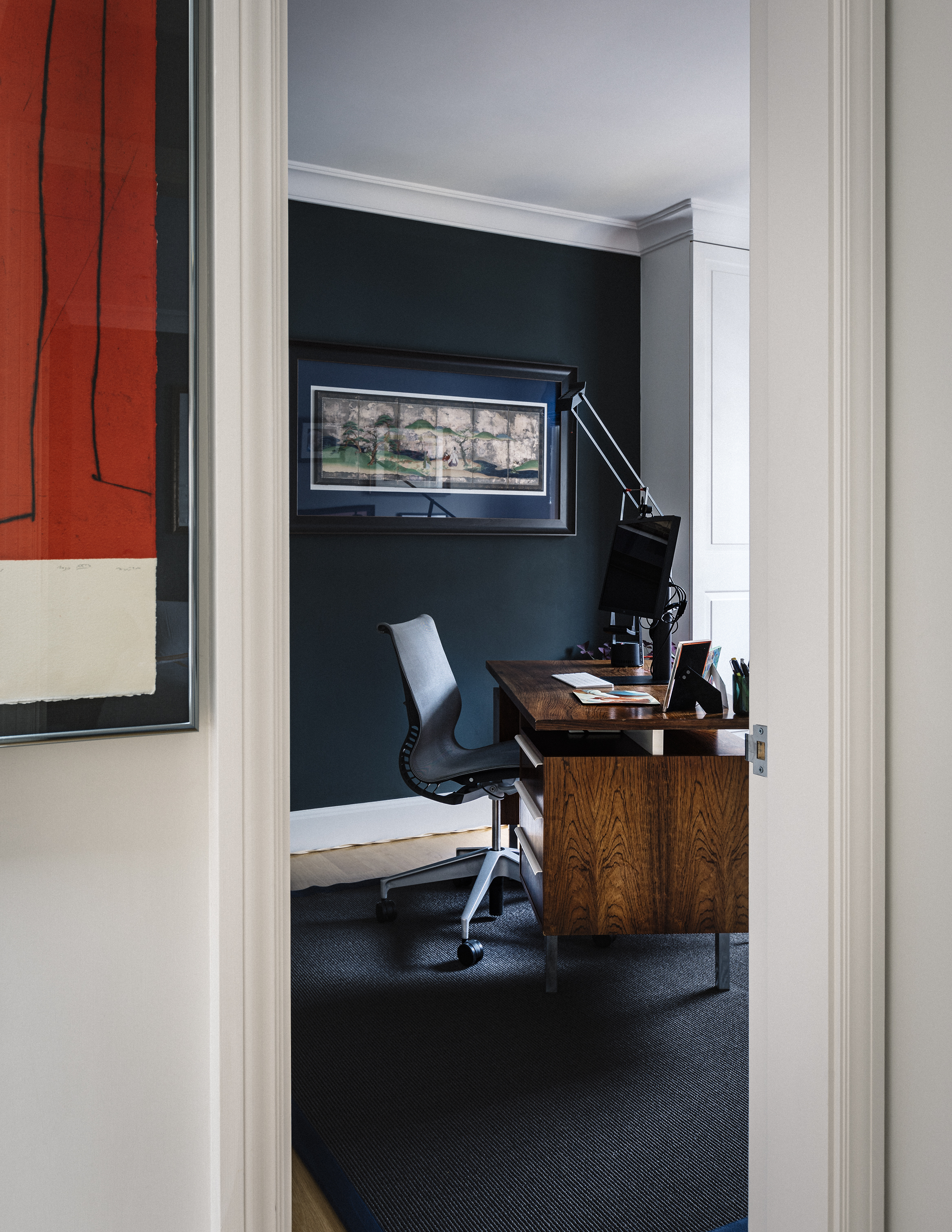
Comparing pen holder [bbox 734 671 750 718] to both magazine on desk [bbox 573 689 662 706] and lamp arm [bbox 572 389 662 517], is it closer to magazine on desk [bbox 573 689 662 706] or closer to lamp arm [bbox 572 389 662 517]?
magazine on desk [bbox 573 689 662 706]

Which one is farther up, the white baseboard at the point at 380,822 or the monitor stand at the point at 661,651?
the monitor stand at the point at 661,651

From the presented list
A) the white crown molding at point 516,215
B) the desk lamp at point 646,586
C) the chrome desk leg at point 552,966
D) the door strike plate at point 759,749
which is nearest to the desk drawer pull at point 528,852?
the chrome desk leg at point 552,966

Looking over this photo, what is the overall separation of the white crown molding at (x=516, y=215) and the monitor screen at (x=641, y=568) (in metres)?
1.69

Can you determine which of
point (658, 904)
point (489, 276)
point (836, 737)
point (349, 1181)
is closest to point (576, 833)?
point (658, 904)

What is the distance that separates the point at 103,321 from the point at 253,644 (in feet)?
1.22

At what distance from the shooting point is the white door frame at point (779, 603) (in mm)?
968

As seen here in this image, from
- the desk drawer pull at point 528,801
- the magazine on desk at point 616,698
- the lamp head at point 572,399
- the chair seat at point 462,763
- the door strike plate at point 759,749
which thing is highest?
the lamp head at point 572,399

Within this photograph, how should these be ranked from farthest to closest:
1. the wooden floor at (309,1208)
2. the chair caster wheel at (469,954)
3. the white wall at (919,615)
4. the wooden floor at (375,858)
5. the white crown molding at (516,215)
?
the white crown molding at (516,215)
the wooden floor at (375,858)
the chair caster wheel at (469,954)
the wooden floor at (309,1208)
the white wall at (919,615)

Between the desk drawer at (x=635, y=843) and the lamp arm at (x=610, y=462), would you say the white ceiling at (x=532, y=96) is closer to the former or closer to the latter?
the lamp arm at (x=610, y=462)

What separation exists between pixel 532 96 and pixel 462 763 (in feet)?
7.34

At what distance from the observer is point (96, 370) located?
93 cm

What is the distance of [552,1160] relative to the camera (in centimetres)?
174

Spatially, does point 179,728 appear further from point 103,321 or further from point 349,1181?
point 349,1181

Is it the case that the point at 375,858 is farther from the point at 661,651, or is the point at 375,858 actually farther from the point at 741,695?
the point at 741,695
